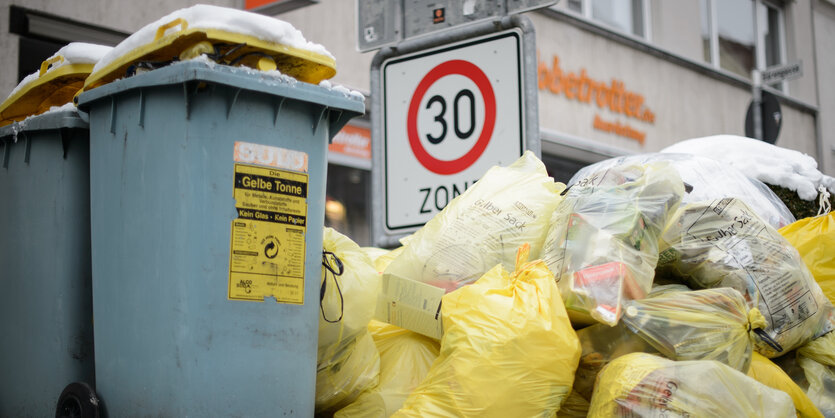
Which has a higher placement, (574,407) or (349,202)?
(349,202)

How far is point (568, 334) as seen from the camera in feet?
7.79

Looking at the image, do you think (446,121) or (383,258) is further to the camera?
(446,121)

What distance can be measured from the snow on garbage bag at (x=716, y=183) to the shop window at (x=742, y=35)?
1054cm

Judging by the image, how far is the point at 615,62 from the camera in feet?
37.4

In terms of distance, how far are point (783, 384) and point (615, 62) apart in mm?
9218

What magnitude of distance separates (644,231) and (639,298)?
0.22 m

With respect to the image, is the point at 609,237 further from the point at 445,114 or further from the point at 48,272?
the point at 48,272

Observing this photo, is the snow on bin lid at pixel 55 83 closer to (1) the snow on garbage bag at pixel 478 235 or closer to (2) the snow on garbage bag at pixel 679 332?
(1) the snow on garbage bag at pixel 478 235

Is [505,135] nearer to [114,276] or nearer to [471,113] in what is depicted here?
[471,113]

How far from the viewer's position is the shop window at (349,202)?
7.92m

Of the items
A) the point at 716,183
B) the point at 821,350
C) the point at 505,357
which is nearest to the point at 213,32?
the point at 505,357

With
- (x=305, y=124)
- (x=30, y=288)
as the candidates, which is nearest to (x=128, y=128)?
(x=305, y=124)

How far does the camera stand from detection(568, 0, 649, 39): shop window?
11188mm

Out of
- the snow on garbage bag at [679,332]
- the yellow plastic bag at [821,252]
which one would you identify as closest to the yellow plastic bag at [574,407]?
the snow on garbage bag at [679,332]
